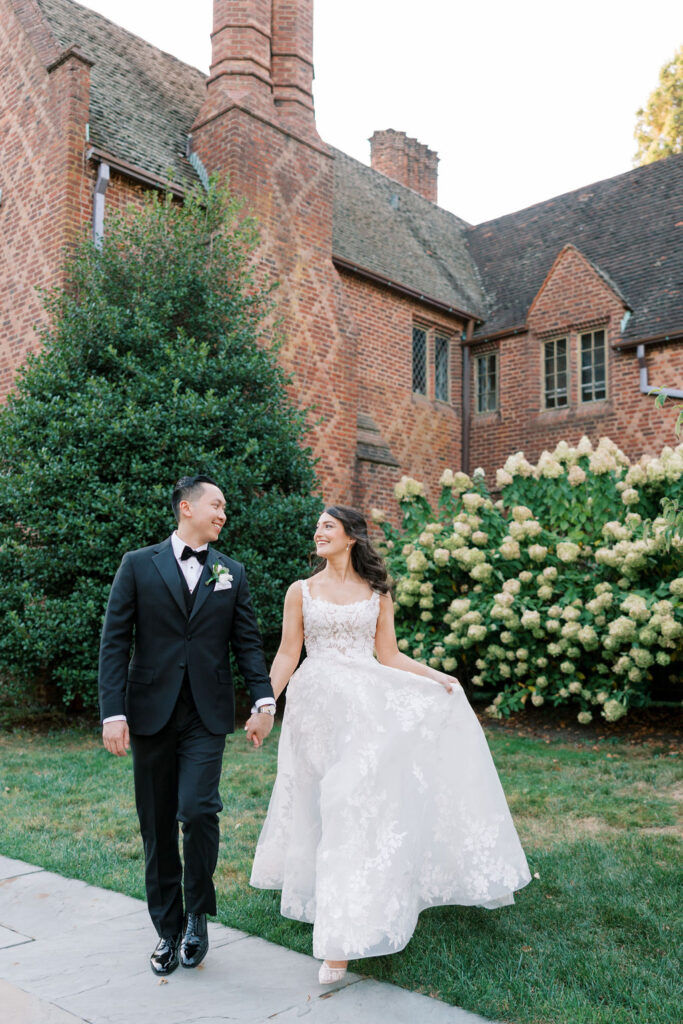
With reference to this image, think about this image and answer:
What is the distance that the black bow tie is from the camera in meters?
3.69

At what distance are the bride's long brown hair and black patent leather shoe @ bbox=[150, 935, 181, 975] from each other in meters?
1.76

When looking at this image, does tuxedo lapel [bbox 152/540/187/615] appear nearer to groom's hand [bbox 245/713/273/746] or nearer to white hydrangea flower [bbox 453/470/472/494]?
groom's hand [bbox 245/713/273/746]

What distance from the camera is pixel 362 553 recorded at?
418 cm

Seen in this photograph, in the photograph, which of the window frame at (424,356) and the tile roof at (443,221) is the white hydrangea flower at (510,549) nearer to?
the tile roof at (443,221)

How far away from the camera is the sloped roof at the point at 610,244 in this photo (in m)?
16.0

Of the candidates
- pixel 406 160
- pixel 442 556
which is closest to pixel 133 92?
pixel 442 556

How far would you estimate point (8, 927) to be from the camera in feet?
13.1

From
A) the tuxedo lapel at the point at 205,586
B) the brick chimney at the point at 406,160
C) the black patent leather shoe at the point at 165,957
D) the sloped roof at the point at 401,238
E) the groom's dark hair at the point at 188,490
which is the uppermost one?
the brick chimney at the point at 406,160

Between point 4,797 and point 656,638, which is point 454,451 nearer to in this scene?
point 656,638

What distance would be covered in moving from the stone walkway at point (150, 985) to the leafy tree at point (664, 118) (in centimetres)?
2784

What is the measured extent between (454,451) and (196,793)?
15.0 m

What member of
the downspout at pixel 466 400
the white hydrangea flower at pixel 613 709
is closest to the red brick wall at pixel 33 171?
the white hydrangea flower at pixel 613 709

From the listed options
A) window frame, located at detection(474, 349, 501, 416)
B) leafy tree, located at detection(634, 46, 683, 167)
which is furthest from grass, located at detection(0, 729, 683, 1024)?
leafy tree, located at detection(634, 46, 683, 167)

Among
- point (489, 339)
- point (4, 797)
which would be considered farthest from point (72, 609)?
point (489, 339)
